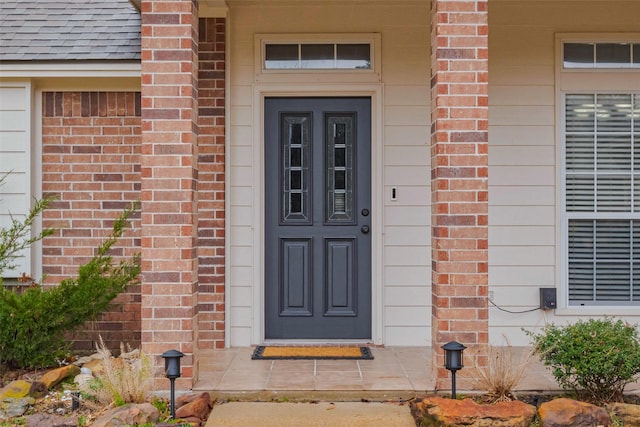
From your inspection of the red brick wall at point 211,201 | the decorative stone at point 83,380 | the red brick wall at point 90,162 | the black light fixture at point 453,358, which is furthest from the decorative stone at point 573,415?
the red brick wall at point 90,162

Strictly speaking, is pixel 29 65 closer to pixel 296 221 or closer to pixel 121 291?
pixel 121 291

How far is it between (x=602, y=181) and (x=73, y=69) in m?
4.73

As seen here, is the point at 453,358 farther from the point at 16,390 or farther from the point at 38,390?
the point at 16,390

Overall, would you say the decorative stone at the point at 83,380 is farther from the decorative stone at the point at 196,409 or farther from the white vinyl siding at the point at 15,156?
the white vinyl siding at the point at 15,156

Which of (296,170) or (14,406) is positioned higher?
(296,170)

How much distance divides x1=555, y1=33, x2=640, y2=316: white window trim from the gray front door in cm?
168

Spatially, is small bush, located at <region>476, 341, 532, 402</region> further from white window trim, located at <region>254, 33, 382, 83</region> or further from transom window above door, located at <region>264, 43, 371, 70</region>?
transom window above door, located at <region>264, 43, 371, 70</region>

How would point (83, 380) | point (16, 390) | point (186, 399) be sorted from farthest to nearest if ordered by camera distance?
point (83, 380) → point (16, 390) → point (186, 399)

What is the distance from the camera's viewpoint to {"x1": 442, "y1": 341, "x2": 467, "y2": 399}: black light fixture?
4254 millimetres

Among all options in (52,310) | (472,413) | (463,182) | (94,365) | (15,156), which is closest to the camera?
(472,413)

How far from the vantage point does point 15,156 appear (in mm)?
5859

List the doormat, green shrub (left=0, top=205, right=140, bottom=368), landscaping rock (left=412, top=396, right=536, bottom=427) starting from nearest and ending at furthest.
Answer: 1. landscaping rock (left=412, top=396, right=536, bottom=427)
2. green shrub (left=0, top=205, right=140, bottom=368)
3. the doormat

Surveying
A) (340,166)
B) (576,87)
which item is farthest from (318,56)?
(576,87)

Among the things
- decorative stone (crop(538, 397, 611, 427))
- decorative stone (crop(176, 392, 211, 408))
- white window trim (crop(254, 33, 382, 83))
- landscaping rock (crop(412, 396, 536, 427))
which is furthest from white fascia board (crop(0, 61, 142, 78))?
decorative stone (crop(538, 397, 611, 427))
